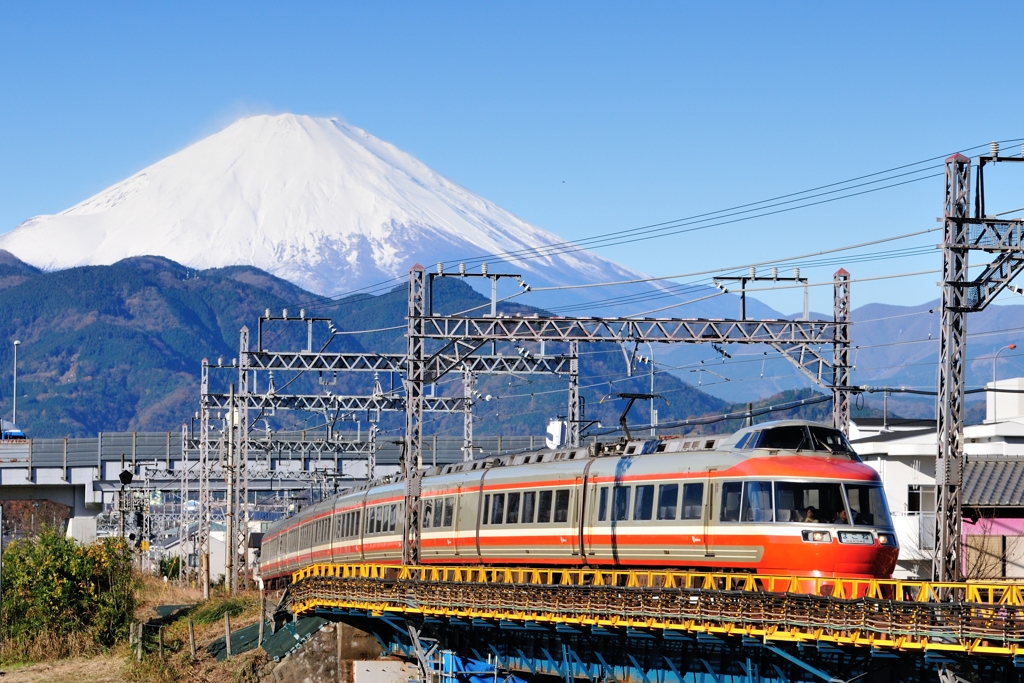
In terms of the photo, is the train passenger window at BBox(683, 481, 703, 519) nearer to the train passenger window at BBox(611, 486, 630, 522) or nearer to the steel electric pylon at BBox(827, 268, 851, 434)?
the train passenger window at BBox(611, 486, 630, 522)

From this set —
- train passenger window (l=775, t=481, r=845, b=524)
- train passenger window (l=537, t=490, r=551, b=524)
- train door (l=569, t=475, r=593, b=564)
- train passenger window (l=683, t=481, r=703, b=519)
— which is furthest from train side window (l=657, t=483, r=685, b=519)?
train passenger window (l=537, t=490, r=551, b=524)

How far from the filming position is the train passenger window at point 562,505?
37.9 metres

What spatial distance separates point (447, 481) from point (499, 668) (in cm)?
818

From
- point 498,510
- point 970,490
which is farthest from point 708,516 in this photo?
point 970,490

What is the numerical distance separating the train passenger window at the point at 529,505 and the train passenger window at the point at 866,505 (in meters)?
10.5

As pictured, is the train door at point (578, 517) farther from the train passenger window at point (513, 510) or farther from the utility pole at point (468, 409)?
the utility pole at point (468, 409)

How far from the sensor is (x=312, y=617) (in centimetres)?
4950

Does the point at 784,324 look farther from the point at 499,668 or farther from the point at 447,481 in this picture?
the point at 499,668

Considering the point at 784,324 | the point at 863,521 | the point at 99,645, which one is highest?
the point at 784,324

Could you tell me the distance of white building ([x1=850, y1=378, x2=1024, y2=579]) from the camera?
52.8 m

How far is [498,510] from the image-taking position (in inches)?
1635

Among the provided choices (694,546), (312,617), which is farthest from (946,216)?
(312,617)

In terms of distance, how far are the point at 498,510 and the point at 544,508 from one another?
2728mm

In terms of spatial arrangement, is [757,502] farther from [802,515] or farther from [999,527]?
[999,527]
